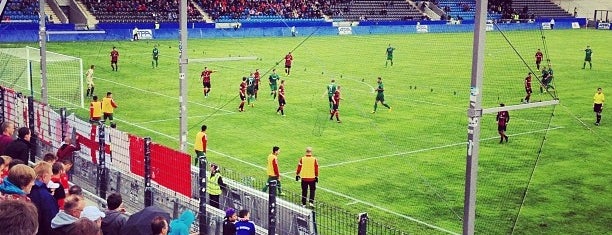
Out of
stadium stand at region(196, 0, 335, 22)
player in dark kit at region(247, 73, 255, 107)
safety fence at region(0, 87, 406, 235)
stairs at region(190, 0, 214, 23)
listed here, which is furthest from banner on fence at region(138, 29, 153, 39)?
safety fence at region(0, 87, 406, 235)

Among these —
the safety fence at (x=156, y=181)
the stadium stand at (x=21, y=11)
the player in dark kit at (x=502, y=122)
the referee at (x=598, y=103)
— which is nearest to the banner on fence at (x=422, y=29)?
the stadium stand at (x=21, y=11)

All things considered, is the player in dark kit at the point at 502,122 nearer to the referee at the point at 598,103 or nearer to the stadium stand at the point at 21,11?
the referee at the point at 598,103

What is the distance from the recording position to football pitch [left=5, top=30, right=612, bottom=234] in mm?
18484

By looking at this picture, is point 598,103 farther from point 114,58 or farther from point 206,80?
point 114,58

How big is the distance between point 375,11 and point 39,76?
48.8 metres

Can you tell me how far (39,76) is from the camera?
1417 inches

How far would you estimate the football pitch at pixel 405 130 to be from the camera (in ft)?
60.6

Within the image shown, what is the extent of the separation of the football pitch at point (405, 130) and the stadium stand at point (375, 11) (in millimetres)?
22506

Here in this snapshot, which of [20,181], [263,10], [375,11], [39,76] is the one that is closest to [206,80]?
[39,76]

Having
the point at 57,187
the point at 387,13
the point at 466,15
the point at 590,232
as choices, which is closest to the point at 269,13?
the point at 387,13

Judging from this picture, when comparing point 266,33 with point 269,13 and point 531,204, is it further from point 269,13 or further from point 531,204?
Result: point 531,204

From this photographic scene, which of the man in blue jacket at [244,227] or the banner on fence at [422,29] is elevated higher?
the banner on fence at [422,29]

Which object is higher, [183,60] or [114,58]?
[183,60]

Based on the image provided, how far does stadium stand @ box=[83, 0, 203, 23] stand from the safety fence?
47.9m
